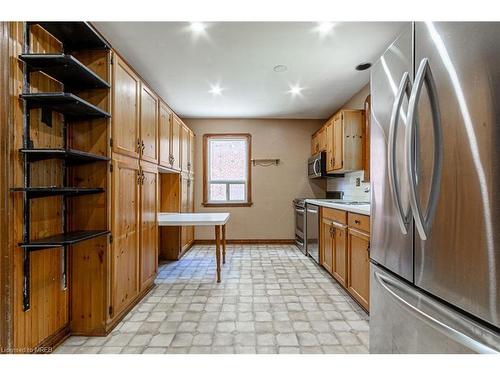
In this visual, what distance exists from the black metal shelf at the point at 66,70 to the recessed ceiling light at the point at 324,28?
184 cm

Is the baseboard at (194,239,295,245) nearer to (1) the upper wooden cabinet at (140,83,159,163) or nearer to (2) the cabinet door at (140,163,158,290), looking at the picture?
(2) the cabinet door at (140,163,158,290)

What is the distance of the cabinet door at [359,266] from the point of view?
2.15 metres

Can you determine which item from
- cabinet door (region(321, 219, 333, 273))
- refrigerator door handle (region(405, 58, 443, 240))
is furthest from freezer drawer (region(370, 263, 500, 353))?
cabinet door (region(321, 219, 333, 273))

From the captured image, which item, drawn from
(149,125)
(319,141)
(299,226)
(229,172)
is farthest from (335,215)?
(229,172)

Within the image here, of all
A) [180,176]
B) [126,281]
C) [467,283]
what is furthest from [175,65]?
[467,283]

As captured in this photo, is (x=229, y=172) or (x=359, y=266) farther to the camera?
(x=229, y=172)

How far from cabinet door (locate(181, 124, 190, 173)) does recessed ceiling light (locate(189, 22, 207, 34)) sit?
1981 millimetres

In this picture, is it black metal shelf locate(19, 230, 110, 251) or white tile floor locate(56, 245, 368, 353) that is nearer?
black metal shelf locate(19, 230, 110, 251)

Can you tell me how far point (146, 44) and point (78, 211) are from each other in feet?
5.88

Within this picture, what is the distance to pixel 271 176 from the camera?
535 cm

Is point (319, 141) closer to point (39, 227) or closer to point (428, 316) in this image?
point (428, 316)

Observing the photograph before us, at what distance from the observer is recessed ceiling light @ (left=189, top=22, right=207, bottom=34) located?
2.28 meters

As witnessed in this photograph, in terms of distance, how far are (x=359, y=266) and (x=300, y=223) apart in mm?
2373

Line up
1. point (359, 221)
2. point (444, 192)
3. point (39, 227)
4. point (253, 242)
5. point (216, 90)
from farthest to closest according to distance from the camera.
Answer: point (253, 242) < point (216, 90) < point (359, 221) < point (39, 227) < point (444, 192)
